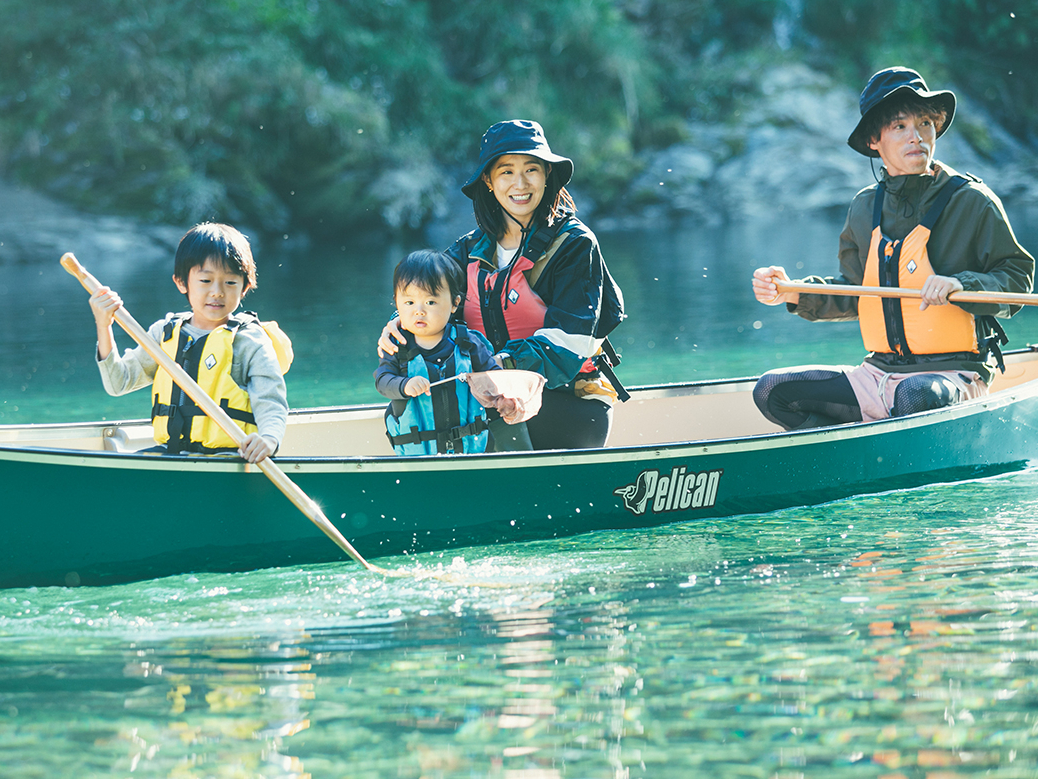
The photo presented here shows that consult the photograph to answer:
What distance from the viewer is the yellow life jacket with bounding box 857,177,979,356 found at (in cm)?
477

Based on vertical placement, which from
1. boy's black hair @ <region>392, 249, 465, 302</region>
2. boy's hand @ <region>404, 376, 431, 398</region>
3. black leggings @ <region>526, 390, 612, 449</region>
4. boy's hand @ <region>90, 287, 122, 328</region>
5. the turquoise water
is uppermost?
boy's black hair @ <region>392, 249, 465, 302</region>

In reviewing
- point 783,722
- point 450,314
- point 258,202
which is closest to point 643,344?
point 450,314

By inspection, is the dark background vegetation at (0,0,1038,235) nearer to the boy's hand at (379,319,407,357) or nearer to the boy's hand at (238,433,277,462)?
the boy's hand at (379,319,407,357)

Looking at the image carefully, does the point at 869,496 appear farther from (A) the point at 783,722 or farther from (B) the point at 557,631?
(A) the point at 783,722

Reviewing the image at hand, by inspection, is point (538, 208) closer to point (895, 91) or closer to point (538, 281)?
point (538, 281)

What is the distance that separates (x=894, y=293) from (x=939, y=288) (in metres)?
0.21

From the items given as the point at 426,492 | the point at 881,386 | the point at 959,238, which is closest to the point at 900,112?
the point at 959,238

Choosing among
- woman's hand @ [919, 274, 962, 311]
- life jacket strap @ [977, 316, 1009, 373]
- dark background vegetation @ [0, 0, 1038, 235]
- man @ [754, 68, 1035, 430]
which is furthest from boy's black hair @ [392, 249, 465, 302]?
dark background vegetation @ [0, 0, 1038, 235]

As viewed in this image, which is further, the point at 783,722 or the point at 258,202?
the point at 258,202

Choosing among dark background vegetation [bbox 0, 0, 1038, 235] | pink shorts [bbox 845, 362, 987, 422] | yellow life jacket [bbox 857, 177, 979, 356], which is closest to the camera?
yellow life jacket [bbox 857, 177, 979, 356]

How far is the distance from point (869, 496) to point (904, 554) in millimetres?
866

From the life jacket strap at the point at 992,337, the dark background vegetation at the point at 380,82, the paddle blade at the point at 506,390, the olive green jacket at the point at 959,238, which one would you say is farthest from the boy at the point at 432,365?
the dark background vegetation at the point at 380,82

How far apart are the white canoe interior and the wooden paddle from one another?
818 mm

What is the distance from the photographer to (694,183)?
83.5ft
